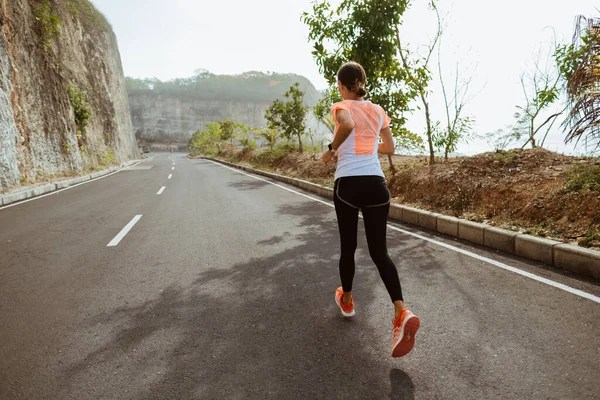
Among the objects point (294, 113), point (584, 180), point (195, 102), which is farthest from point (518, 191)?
point (195, 102)

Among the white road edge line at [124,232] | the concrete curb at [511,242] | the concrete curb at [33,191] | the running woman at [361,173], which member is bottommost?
the concrete curb at [511,242]

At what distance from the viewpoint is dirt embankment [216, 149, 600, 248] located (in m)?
4.56

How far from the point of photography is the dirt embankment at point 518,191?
456 cm

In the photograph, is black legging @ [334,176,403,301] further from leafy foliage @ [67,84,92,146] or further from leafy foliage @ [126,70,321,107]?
leafy foliage @ [126,70,321,107]

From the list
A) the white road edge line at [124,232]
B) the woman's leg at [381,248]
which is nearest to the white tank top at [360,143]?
the woman's leg at [381,248]

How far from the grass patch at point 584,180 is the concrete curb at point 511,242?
1237mm

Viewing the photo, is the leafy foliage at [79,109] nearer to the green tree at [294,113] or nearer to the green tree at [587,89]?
the green tree at [294,113]

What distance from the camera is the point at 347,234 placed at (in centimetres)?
274

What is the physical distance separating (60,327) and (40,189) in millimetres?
11388

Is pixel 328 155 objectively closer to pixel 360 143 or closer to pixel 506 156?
pixel 360 143

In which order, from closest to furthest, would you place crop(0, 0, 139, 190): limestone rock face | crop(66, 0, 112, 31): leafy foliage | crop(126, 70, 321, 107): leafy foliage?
crop(0, 0, 139, 190): limestone rock face → crop(66, 0, 112, 31): leafy foliage → crop(126, 70, 321, 107): leafy foliage

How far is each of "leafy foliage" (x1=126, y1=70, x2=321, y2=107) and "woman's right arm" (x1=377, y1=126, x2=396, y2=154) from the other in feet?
347

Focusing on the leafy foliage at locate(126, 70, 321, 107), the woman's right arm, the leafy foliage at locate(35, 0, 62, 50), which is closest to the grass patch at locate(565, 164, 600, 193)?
the woman's right arm

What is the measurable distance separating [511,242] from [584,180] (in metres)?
1.54
